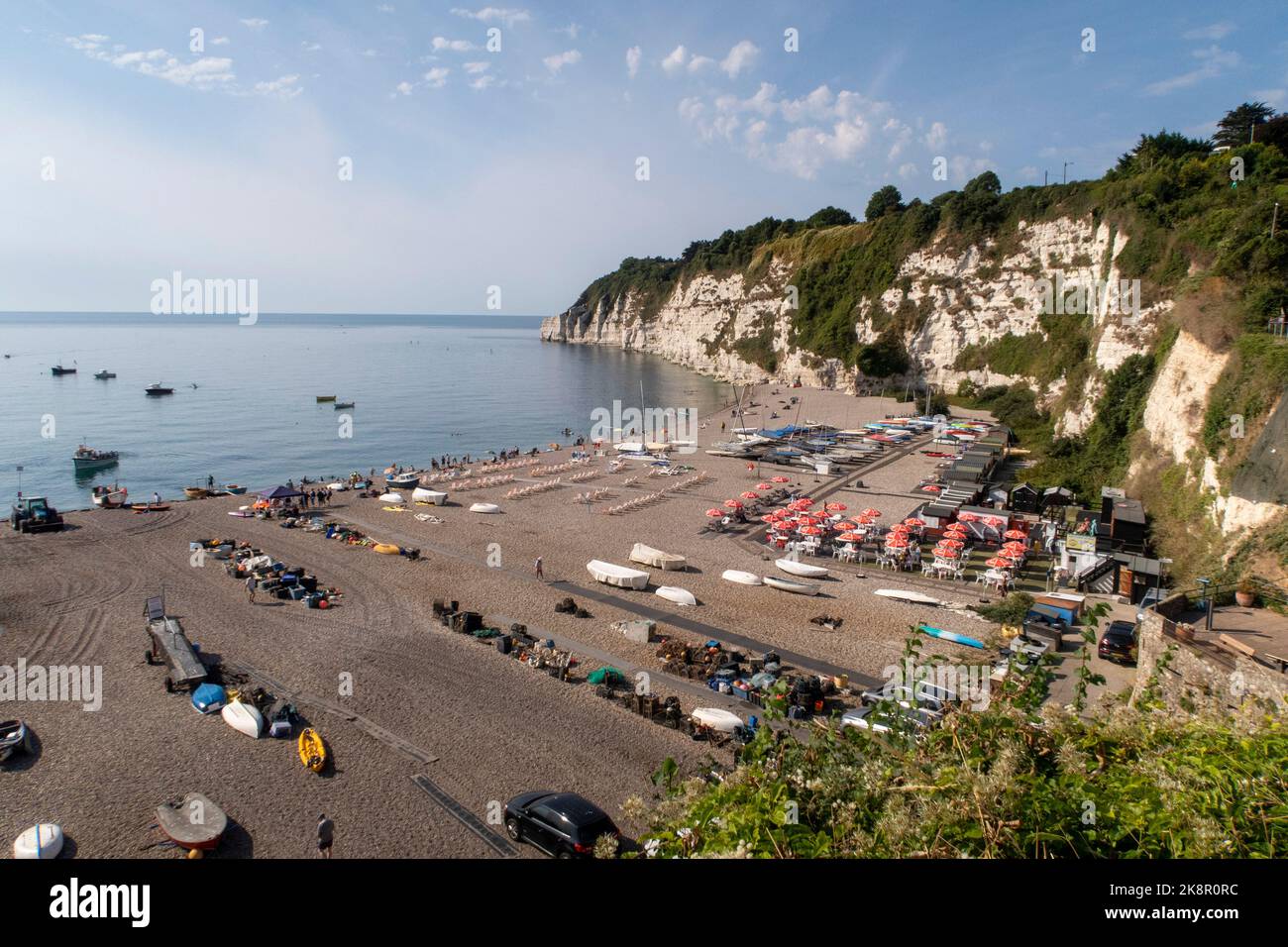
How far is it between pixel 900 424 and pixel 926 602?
38.6 metres

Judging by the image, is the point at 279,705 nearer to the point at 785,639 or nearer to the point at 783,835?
the point at 785,639

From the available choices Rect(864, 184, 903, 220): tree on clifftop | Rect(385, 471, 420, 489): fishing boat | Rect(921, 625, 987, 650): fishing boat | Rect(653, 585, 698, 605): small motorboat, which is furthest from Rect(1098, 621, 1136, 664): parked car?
Rect(864, 184, 903, 220): tree on clifftop

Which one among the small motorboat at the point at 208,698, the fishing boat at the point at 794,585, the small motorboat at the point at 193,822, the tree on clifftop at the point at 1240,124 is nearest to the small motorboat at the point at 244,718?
the small motorboat at the point at 208,698

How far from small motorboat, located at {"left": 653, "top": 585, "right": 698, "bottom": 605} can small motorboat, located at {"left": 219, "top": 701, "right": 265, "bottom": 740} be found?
39.3 ft

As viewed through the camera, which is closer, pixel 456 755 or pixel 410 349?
pixel 456 755

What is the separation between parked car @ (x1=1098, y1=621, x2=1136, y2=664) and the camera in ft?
57.2

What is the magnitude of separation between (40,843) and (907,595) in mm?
21762

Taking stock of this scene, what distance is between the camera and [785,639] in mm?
20312

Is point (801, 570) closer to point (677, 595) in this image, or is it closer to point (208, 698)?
point (677, 595)

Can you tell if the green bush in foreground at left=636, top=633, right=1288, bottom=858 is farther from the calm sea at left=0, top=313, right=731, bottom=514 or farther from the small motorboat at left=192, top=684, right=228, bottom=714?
the calm sea at left=0, top=313, right=731, bottom=514

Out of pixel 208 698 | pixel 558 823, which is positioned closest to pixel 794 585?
pixel 558 823
